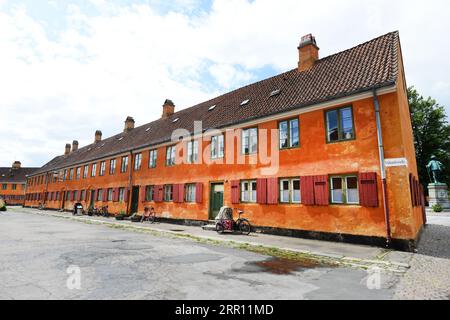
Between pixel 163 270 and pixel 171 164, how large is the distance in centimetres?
1344

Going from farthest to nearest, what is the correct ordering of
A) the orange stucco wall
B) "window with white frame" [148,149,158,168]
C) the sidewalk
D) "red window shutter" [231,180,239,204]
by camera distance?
"window with white frame" [148,149,158,168] → "red window shutter" [231,180,239,204] → the orange stucco wall → the sidewalk

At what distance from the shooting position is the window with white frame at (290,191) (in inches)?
461

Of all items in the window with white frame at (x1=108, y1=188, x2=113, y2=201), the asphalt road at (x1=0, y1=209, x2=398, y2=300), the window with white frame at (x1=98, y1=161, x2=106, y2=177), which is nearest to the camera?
the asphalt road at (x1=0, y1=209, x2=398, y2=300)

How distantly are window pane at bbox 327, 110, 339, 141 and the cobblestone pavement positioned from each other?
4920mm

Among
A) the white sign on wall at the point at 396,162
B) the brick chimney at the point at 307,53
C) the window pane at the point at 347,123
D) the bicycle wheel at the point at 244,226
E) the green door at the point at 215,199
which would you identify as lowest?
the bicycle wheel at the point at 244,226

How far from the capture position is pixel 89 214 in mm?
25406

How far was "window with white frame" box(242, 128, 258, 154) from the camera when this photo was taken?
44.9ft

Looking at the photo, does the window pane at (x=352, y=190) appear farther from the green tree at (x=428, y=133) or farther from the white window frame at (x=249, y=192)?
the green tree at (x=428, y=133)

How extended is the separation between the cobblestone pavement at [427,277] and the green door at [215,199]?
9284 mm

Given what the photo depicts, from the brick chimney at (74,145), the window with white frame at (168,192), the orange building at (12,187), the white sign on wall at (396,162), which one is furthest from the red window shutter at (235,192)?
the orange building at (12,187)

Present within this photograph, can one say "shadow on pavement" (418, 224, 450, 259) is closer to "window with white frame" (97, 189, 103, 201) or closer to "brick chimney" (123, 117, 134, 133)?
"window with white frame" (97, 189, 103, 201)

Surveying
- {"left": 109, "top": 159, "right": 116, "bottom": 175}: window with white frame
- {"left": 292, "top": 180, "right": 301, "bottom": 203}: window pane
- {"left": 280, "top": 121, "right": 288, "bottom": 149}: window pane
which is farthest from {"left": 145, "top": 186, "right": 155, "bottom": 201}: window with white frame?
{"left": 292, "top": 180, "right": 301, "bottom": 203}: window pane

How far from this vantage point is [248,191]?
13656 mm
